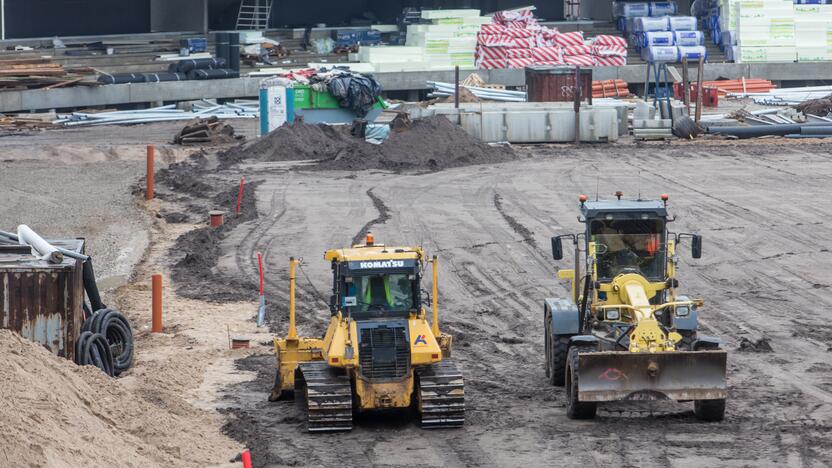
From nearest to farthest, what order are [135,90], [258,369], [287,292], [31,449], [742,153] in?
1. [31,449]
2. [258,369]
3. [287,292]
4. [742,153]
5. [135,90]

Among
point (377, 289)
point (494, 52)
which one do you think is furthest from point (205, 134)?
point (377, 289)

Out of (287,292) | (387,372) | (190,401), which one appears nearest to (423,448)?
(387,372)

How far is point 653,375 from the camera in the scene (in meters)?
14.5

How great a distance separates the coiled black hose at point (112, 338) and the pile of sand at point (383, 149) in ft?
65.0

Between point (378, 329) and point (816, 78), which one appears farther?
point (816, 78)

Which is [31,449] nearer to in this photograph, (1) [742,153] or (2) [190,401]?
(2) [190,401]

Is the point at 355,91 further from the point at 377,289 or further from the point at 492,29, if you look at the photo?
the point at 377,289

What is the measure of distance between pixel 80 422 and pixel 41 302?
4.64m

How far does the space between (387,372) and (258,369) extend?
394 cm

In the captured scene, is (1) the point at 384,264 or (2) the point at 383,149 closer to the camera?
(1) the point at 384,264

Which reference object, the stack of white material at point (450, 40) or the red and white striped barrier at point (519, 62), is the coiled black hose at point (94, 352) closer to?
the stack of white material at point (450, 40)

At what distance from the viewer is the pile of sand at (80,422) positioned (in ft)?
37.6

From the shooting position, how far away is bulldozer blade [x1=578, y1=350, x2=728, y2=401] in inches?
570

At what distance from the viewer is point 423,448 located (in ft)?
46.6
